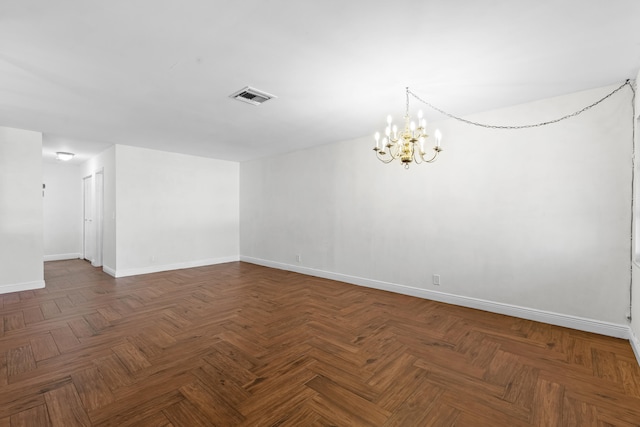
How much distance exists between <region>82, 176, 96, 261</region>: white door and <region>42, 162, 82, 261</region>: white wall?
0.41 meters

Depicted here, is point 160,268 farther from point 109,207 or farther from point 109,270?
point 109,207

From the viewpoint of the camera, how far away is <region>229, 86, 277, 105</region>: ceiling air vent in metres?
2.91

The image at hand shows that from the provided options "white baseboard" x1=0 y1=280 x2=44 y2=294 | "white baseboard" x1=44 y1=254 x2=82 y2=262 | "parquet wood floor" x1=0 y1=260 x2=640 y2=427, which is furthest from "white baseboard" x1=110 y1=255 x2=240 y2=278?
"white baseboard" x1=44 y1=254 x2=82 y2=262

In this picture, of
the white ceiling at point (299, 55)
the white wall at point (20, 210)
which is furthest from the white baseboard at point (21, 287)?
the white ceiling at point (299, 55)

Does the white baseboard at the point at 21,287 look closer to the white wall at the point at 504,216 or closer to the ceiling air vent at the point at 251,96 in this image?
the ceiling air vent at the point at 251,96

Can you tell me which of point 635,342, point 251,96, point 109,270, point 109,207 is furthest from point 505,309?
point 109,207

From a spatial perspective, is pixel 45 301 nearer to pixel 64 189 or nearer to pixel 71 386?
pixel 71 386

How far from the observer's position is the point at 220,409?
1725 mm

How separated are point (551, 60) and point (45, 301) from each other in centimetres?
656

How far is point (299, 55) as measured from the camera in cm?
227

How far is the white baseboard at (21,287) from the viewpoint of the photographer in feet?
13.9

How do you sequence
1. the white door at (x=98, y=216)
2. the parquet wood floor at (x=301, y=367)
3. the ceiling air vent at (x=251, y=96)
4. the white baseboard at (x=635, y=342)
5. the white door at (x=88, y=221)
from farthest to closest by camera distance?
the white door at (x=88, y=221) < the white door at (x=98, y=216) < the ceiling air vent at (x=251, y=96) < the white baseboard at (x=635, y=342) < the parquet wood floor at (x=301, y=367)

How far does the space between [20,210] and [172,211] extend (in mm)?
2242

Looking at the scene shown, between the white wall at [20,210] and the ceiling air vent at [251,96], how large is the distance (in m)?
3.99
